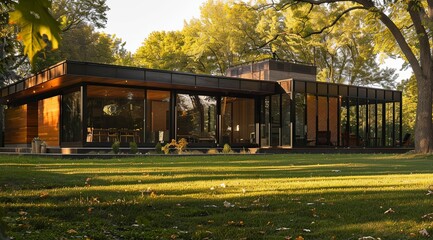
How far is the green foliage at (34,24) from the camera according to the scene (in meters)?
0.78

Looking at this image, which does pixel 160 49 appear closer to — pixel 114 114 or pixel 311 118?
pixel 311 118

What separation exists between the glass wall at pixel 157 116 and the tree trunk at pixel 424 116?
1344 cm

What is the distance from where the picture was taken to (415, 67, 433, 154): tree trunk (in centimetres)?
2000

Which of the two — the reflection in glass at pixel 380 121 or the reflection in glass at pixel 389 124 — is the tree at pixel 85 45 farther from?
the reflection in glass at pixel 389 124

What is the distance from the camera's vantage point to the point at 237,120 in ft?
96.9

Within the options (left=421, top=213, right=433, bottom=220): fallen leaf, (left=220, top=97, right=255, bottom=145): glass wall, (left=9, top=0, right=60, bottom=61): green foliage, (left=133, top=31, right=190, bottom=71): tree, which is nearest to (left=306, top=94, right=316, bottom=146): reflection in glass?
(left=220, top=97, right=255, bottom=145): glass wall

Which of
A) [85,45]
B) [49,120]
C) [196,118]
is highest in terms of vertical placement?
[85,45]

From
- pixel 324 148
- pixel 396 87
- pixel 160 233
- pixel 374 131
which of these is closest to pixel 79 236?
pixel 160 233

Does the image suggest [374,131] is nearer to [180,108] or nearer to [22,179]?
[180,108]

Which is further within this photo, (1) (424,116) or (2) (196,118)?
(2) (196,118)

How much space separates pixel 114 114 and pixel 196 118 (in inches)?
209

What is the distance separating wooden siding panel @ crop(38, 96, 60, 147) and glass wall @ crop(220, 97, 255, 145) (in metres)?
10.3

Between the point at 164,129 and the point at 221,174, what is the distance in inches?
661

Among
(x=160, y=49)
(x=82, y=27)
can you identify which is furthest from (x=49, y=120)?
(x=160, y=49)
